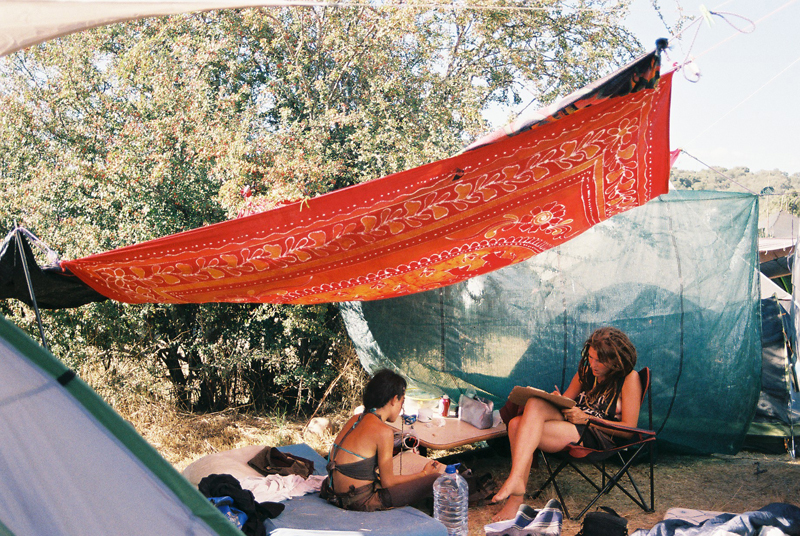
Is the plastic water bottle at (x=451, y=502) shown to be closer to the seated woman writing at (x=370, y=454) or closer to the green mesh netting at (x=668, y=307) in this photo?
the seated woman writing at (x=370, y=454)

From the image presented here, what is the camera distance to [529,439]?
3.14 metres

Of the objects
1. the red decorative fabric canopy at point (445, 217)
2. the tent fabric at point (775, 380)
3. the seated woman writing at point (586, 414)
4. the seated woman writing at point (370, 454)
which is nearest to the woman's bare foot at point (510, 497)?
the seated woman writing at point (586, 414)

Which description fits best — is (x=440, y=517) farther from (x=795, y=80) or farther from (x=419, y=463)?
(x=795, y=80)

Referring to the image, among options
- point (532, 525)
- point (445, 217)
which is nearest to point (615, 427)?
point (532, 525)

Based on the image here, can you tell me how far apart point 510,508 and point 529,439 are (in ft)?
1.13

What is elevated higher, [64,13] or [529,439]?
[64,13]

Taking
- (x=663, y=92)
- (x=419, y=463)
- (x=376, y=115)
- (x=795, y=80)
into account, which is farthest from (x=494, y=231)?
(x=795, y=80)

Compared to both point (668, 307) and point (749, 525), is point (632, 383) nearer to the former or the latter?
point (668, 307)

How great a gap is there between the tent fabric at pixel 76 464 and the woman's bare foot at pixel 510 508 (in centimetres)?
193

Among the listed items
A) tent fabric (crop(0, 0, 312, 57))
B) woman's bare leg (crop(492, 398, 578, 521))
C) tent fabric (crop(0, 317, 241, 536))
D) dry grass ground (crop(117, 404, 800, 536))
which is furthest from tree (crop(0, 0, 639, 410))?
tent fabric (crop(0, 317, 241, 536))

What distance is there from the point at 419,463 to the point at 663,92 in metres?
2.12

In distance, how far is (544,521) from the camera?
2.67 metres

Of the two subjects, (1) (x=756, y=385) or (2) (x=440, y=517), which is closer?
(2) (x=440, y=517)

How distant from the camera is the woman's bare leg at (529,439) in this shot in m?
3.05
